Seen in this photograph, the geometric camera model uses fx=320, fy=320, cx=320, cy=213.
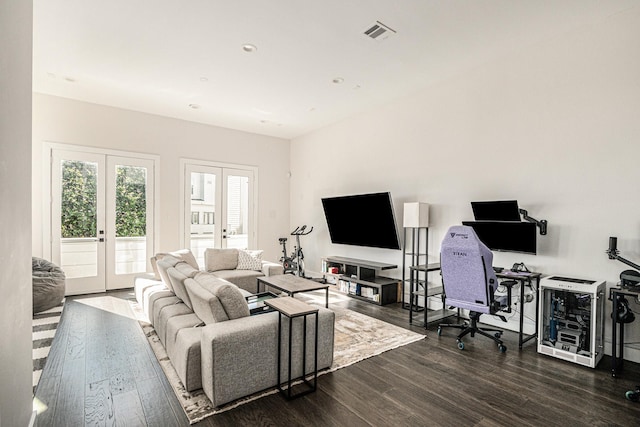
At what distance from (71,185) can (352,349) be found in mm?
5374

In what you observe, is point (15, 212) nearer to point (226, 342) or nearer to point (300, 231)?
point (226, 342)

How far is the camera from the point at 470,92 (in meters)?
4.30

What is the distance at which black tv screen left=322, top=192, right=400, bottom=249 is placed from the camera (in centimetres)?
511

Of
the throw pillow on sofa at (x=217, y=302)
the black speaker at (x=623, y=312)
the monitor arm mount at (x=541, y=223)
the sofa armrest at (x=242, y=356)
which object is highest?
the monitor arm mount at (x=541, y=223)

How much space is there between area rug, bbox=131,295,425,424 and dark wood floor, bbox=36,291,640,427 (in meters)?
0.07

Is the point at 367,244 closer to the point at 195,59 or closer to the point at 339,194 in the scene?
the point at 339,194

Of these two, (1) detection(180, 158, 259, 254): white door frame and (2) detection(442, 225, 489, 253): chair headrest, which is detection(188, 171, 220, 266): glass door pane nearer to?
(1) detection(180, 158, 259, 254): white door frame

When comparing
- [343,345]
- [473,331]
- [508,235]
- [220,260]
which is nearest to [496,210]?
[508,235]

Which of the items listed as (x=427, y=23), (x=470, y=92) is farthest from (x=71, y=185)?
(x=470, y=92)

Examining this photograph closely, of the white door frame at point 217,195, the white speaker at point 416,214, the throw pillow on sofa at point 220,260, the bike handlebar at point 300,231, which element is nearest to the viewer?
the white speaker at point 416,214

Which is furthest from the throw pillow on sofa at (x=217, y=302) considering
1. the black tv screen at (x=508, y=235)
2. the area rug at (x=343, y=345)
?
the black tv screen at (x=508, y=235)

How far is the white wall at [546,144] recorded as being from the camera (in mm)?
3107

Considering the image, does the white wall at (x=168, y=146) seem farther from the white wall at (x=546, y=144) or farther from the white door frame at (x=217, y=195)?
the white wall at (x=546, y=144)

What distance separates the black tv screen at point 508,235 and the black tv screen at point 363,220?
1.35 metres
